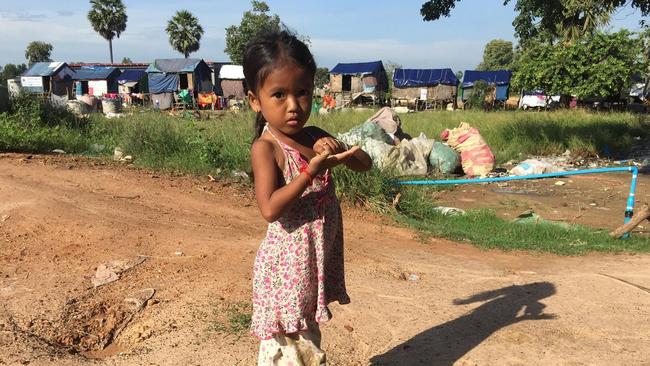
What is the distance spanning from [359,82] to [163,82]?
10.9 m

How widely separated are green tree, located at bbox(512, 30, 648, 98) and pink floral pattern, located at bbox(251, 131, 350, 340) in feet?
70.7

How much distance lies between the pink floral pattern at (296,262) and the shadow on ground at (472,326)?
3.07 ft

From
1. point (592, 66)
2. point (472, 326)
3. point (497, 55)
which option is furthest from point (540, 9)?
point (497, 55)

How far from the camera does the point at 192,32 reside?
141ft

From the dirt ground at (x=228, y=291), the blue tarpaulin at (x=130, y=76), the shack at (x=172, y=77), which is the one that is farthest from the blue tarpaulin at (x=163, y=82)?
the dirt ground at (x=228, y=291)

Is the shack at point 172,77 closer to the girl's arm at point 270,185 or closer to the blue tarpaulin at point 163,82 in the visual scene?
the blue tarpaulin at point 163,82

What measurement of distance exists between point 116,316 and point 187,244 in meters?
1.05

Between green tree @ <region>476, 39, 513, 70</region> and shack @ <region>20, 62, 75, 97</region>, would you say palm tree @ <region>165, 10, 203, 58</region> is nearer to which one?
shack @ <region>20, 62, 75, 97</region>

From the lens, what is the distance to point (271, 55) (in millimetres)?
1495

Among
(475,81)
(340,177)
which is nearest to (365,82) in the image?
(475,81)

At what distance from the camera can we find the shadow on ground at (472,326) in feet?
7.96

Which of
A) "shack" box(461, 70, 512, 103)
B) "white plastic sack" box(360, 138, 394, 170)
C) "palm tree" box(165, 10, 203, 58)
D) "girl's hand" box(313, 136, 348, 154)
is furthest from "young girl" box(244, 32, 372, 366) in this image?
"palm tree" box(165, 10, 203, 58)

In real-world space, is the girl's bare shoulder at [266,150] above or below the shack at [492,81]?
below

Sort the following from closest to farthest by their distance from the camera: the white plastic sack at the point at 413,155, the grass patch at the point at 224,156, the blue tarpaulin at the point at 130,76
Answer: the grass patch at the point at 224,156, the white plastic sack at the point at 413,155, the blue tarpaulin at the point at 130,76
